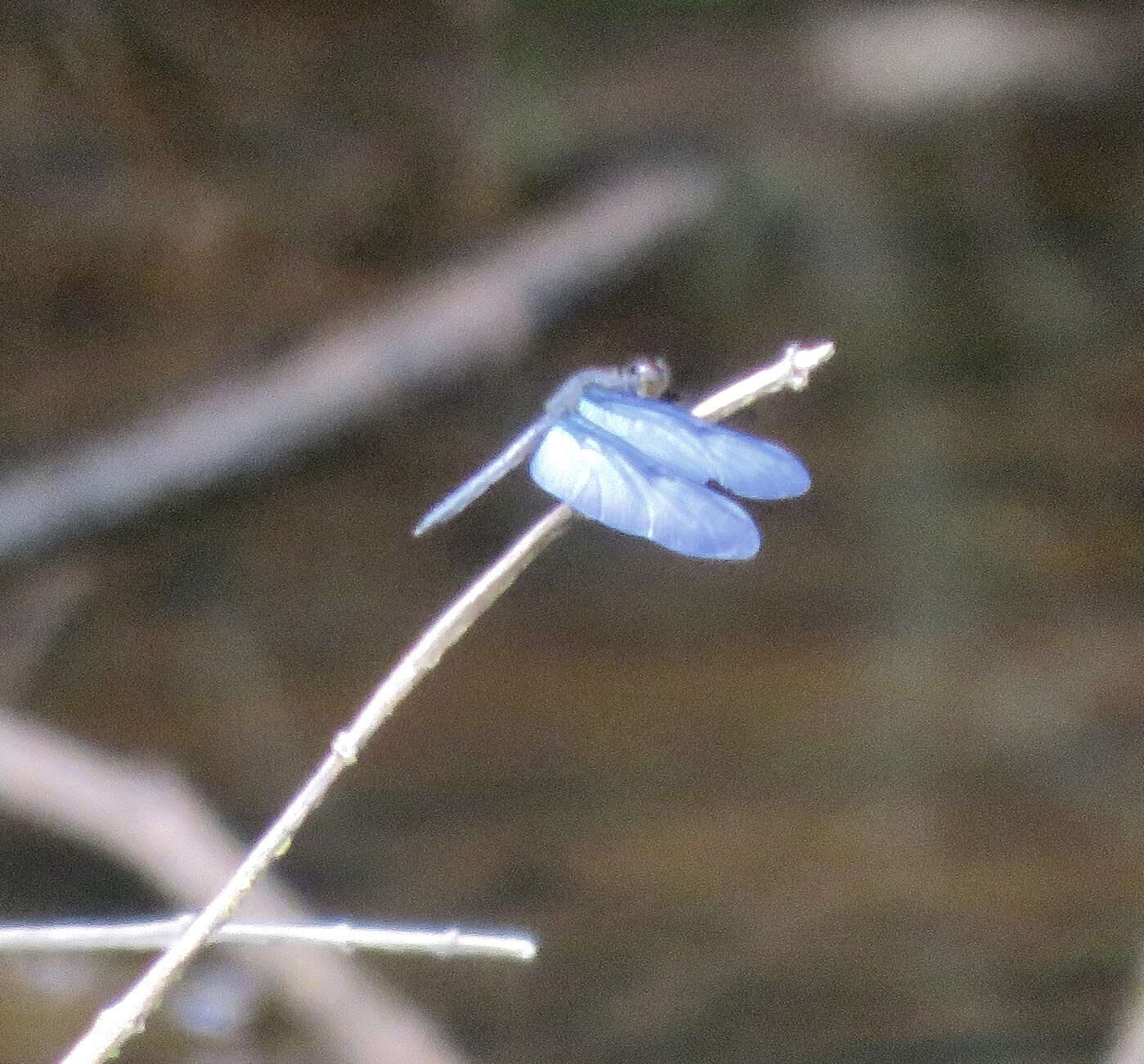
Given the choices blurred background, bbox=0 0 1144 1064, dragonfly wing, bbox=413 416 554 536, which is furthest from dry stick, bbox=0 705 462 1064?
dragonfly wing, bbox=413 416 554 536

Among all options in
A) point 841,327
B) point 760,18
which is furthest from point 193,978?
point 760,18

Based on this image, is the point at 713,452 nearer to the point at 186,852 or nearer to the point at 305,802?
the point at 305,802

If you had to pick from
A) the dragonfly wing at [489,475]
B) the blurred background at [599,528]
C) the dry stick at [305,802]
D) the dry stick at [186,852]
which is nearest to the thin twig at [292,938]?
the dry stick at [305,802]

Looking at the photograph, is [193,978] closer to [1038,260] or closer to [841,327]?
[841,327]

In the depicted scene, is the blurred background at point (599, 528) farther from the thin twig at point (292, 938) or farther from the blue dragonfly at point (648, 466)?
the thin twig at point (292, 938)

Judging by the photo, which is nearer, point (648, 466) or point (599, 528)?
point (648, 466)

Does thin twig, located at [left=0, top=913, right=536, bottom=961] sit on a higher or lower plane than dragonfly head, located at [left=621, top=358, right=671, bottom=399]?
lower

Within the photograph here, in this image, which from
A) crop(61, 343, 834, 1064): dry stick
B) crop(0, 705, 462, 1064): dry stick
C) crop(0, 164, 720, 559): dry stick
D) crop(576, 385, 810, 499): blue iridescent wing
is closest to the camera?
crop(61, 343, 834, 1064): dry stick

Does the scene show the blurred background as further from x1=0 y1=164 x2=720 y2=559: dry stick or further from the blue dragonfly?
the blue dragonfly

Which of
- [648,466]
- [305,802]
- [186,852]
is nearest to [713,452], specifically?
[648,466]
